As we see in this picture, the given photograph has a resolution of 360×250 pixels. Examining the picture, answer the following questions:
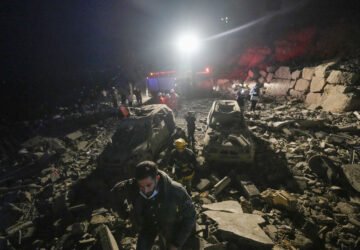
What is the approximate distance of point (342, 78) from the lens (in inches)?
380

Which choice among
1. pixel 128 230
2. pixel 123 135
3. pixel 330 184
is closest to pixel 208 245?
pixel 128 230

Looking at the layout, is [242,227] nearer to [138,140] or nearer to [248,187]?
[248,187]

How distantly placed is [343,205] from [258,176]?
1.94 m

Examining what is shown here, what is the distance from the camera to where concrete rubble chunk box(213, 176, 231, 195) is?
4.84 meters

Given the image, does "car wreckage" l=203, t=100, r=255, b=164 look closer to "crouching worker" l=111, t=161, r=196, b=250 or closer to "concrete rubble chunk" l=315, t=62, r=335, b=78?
"crouching worker" l=111, t=161, r=196, b=250

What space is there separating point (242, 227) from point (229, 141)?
2.77 m

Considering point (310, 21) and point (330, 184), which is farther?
point (310, 21)

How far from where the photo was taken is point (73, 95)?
18.5 m

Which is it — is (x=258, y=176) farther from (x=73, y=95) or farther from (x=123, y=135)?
(x=73, y=95)

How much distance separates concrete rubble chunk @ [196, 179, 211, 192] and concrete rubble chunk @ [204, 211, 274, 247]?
0.98 m

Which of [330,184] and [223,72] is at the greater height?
[223,72]

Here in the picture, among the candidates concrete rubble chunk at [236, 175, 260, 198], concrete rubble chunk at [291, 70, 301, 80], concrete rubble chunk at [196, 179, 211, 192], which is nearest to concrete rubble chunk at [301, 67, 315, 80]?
concrete rubble chunk at [291, 70, 301, 80]

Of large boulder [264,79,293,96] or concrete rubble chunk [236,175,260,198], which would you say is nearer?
concrete rubble chunk [236,175,260,198]

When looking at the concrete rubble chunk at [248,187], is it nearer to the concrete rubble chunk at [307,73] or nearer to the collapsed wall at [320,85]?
the collapsed wall at [320,85]
